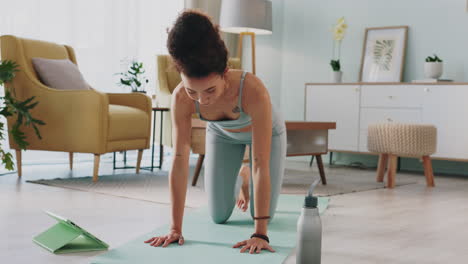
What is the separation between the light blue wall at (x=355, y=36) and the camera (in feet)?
16.0

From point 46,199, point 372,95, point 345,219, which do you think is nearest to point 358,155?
point 372,95

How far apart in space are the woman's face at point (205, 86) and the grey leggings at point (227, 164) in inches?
22.8

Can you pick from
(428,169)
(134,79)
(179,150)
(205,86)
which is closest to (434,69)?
(428,169)

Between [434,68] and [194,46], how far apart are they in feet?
11.8

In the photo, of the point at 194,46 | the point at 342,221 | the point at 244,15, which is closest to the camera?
the point at 194,46

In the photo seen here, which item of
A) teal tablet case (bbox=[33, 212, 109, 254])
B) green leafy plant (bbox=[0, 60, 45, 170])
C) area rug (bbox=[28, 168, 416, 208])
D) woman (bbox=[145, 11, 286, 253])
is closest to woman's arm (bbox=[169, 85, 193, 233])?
woman (bbox=[145, 11, 286, 253])

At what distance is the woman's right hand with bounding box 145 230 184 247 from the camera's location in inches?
76.7

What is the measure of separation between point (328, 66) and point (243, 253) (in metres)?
3.97

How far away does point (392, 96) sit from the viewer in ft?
15.9

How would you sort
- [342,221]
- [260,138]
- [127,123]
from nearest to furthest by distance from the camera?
1. [260,138]
2. [342,221]
3. [127,123]

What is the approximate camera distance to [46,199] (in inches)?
118

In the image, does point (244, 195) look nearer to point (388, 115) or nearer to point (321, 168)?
point (321, 168)

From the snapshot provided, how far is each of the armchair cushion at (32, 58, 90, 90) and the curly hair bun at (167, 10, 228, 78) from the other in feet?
8.03

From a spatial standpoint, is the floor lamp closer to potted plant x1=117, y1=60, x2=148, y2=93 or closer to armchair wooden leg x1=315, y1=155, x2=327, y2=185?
potted plant x1=117, y1=60, x2=148, y2=93
